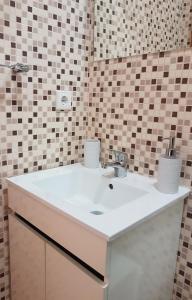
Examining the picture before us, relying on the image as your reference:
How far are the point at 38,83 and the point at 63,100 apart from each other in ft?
0.48

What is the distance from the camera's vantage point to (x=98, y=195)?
1.09 m

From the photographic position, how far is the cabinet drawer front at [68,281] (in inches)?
26.6

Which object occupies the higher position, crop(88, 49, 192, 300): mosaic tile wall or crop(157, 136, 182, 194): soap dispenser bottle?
crop(88, 49, 192, 300): mosaic tile wall

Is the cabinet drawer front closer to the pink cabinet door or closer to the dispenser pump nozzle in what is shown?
the pink cabinet door

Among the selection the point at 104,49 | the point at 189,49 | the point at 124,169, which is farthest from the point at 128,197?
the point at 104,49

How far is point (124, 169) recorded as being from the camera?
108cm

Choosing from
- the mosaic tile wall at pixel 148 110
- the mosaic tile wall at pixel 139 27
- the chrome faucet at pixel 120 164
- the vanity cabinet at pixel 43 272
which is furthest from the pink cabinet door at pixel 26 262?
A: the mosaic tile wall at pixel 139 27

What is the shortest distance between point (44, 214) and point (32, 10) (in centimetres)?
82

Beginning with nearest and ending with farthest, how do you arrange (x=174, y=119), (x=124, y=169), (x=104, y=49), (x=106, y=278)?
(x=106, y=278)
(x=174, y=119)
(x=124, y=169)
(x=104, y=49)

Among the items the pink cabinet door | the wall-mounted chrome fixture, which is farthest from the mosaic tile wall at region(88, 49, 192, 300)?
the pink cabinet door

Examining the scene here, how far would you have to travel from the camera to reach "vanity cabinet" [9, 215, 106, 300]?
71cm

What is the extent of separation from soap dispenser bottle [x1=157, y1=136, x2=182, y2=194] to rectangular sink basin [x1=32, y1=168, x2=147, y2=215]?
0.10 m

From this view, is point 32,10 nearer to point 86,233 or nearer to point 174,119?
point 174,119

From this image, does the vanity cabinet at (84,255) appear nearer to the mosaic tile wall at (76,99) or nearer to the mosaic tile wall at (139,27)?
the mosaic tile wall at (76,99)
